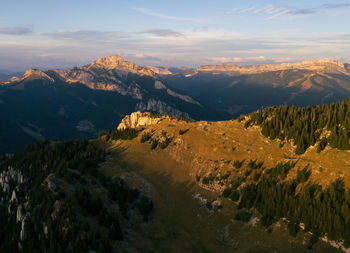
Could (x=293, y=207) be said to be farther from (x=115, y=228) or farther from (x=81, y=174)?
(x=81, y=174)

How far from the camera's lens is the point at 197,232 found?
75.9m

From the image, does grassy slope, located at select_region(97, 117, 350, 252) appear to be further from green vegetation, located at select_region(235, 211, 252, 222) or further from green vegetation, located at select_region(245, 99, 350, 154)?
green vegetation, located at select_region(245, 99, 350, 154)

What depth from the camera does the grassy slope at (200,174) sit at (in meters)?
69.1

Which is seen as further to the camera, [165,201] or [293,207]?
[165,201]

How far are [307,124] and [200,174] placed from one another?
53165 mm

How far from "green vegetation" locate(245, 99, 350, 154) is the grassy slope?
4.08 m

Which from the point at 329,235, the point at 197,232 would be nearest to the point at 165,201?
the point at 197,232

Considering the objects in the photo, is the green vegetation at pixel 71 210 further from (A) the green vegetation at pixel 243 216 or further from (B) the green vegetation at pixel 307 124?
(B) the green vegetation at pixel 307 124

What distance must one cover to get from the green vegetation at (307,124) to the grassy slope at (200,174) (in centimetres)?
408

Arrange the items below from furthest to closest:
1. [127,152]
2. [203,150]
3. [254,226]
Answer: [127,152], [203,150], [254,226]

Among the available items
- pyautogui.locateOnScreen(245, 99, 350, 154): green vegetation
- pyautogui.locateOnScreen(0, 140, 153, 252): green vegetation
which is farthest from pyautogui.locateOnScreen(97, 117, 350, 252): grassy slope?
pyautogui.locateOnScreen(0, 140, 153, 252): green vegetation

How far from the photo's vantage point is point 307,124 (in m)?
111

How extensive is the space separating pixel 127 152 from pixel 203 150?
38.0 metres

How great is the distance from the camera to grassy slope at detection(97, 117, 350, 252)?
227ft
